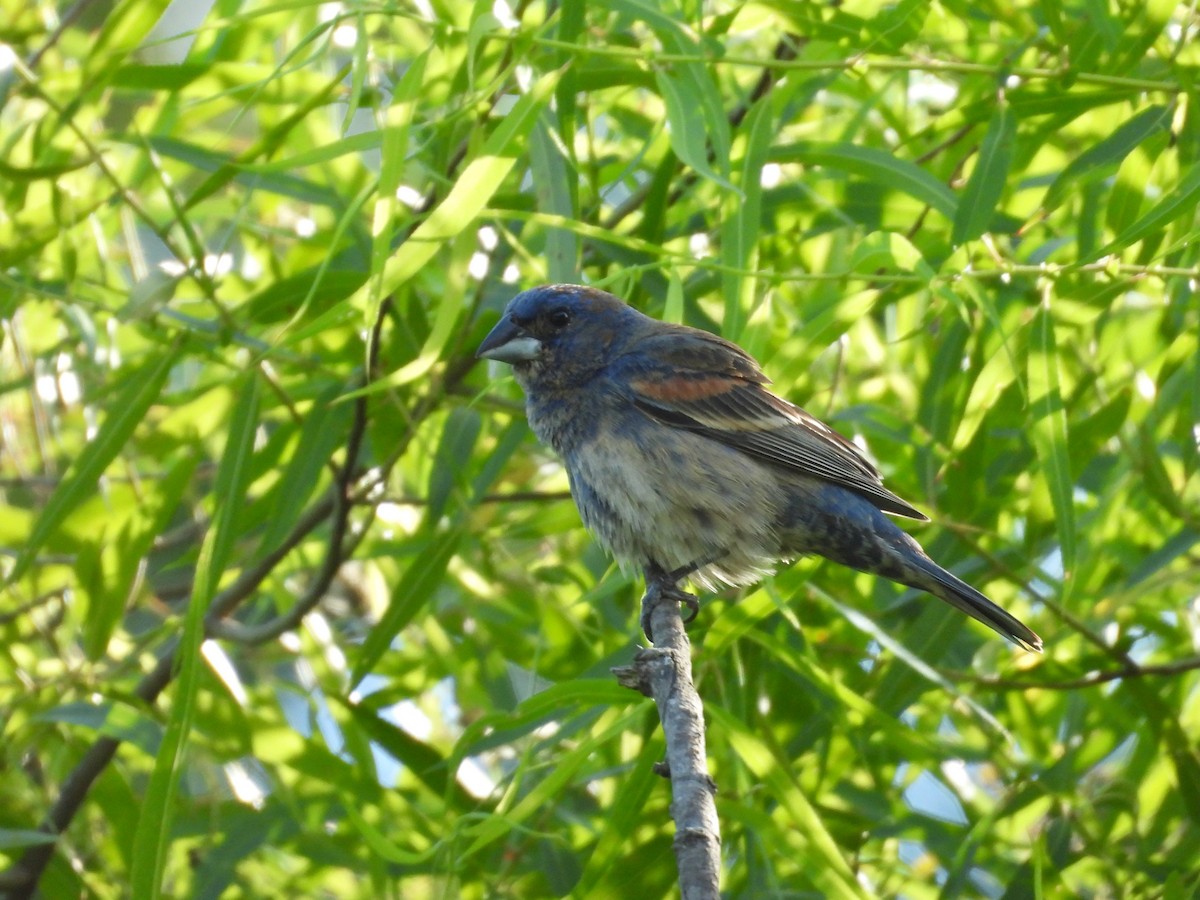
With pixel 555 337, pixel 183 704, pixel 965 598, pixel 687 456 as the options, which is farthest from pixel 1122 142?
A: pixel 183 704

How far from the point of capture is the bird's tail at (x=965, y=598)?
122 inches

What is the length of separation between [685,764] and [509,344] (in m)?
1.74

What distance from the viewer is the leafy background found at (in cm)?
304

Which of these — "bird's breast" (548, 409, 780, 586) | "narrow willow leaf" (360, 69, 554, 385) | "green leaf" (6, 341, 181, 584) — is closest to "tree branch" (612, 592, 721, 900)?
"narrow willow leaf" (360, 69, 554, 385)

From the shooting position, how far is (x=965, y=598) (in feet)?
10.4

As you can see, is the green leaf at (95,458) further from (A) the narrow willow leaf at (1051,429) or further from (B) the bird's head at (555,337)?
(A) the narrow willow leaf at (1051,429)

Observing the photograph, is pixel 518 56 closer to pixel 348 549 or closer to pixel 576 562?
pixel 348 549

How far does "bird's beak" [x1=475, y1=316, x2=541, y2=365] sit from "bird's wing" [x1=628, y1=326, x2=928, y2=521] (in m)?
0.28

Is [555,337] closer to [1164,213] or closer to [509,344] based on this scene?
[509,344]

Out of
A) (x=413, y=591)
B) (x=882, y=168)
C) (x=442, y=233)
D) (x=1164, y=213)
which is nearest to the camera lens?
(x=442, y=233)

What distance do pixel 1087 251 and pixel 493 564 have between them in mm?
1796

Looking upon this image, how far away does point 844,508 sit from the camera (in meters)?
3.51

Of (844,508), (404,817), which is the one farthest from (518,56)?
(404,817)

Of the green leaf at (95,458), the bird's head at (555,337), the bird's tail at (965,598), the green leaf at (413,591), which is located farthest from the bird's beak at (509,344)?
the bird's tail at (965,598)
